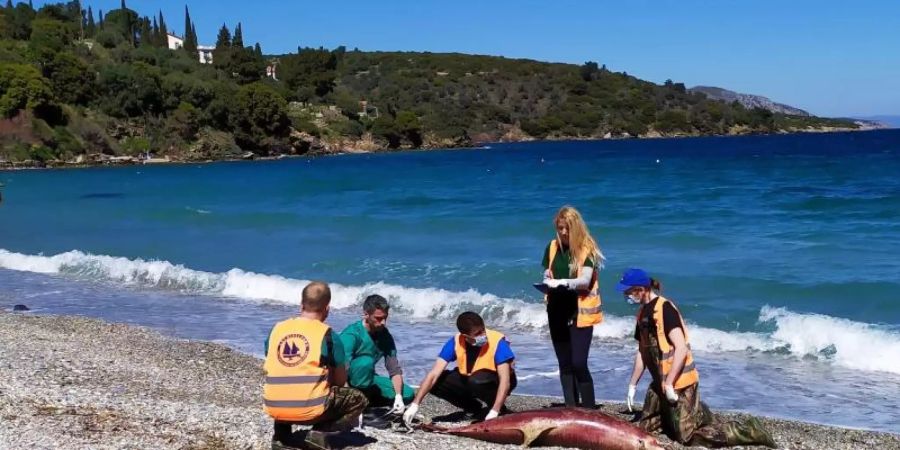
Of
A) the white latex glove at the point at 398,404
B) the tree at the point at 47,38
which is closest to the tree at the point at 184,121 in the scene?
the tree at the point at 47,38

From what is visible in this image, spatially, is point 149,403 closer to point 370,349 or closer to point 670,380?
point 370,349

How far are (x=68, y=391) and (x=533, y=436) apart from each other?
3950 millimetres

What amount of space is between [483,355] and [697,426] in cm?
169

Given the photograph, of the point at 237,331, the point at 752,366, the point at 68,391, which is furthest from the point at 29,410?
the point at 752,366

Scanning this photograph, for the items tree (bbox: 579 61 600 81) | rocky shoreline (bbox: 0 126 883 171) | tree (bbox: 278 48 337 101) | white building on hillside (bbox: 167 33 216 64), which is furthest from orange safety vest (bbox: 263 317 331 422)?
tree (bbox: 579 61 600 81)

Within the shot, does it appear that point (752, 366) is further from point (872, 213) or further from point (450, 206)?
point (450, 206)

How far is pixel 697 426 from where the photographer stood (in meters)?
6.77

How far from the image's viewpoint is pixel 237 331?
13.1m

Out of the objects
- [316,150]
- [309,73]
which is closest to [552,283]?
[316,150]

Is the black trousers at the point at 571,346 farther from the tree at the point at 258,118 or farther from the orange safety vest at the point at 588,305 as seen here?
the tree at the point at 258,118

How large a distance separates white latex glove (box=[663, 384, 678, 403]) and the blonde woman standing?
2.82 feet

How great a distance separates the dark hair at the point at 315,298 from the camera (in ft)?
18.0

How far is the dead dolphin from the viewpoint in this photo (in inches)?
253

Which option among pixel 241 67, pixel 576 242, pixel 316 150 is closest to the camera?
pixel 576 242
